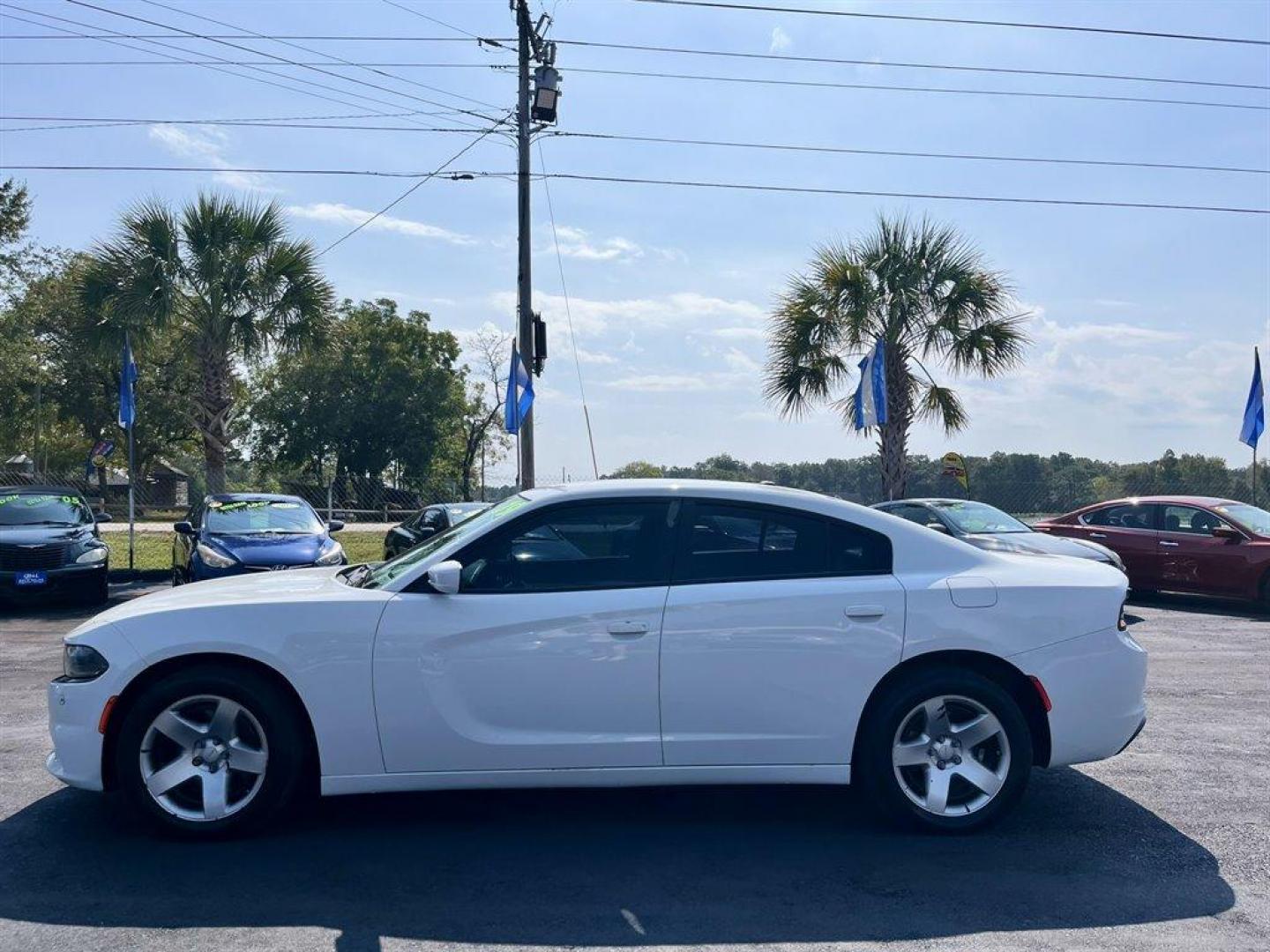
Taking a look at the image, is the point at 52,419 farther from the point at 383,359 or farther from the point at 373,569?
the point at 373,569

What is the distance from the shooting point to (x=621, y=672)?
4859 millimetres

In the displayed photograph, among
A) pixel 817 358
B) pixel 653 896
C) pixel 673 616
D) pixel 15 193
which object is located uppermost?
pixel 15 193

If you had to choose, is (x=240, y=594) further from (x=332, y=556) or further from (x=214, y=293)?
(x=214, y=293)

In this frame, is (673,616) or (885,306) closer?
(673,616)

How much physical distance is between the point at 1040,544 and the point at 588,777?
30.4 feet

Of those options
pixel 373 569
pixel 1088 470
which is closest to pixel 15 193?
pixel 1088 470

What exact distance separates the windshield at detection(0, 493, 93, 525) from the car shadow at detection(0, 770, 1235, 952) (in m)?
9.86

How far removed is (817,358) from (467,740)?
16902 mm

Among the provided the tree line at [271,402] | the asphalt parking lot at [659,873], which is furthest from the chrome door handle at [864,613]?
the tree line at [271,402]

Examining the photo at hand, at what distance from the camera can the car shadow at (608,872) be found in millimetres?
4062

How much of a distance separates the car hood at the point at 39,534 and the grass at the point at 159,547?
10.5 feet

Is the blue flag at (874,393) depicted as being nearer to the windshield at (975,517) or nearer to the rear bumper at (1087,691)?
the windshield at (975,517)

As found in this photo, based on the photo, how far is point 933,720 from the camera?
505 centimetres

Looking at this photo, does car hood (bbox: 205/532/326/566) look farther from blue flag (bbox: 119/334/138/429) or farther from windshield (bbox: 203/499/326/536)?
blue flag (bbox: 119/334/138/429)
